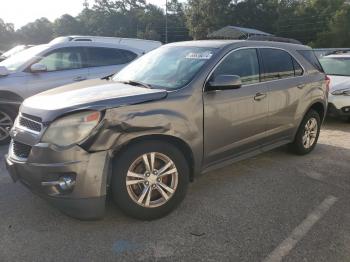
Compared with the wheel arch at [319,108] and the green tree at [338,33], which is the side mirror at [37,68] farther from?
the green tree at [338,33]

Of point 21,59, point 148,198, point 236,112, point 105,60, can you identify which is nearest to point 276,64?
point 236,112

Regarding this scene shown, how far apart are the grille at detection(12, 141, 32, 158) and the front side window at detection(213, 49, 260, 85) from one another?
202 cm

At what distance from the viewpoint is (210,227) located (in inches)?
142

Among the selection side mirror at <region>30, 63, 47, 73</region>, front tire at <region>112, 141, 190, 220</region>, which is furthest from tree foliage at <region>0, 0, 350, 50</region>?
front tire at <region>112, 141, 190, 220</region>

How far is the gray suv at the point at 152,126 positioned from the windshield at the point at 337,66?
16.5 ft

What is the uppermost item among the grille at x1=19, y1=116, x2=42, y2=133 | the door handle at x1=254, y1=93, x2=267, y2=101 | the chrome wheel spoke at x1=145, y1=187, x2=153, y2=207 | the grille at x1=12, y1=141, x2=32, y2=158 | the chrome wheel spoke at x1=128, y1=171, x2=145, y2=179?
the door handle at x1=254, y1=93, x2=267, y2=101

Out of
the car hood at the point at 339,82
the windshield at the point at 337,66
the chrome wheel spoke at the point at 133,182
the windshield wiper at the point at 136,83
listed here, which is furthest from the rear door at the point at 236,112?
the windshield at the point at 337,66

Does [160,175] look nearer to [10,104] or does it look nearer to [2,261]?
[2,261]

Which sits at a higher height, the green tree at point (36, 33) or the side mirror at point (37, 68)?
the green tree at point (36, 33)

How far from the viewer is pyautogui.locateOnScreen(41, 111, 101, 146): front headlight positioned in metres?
3.24

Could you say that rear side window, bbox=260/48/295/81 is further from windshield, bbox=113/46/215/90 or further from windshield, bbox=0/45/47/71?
windshield, bbox=0/45/47/71

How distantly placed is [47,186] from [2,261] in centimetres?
67

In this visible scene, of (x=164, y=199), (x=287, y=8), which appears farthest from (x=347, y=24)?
(x=164, y=199)

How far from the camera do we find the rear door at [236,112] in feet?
13.4
